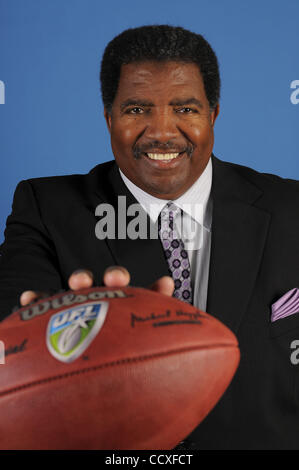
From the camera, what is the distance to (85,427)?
61cm

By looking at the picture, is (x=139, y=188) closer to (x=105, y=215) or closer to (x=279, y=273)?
(x=105, y=215)

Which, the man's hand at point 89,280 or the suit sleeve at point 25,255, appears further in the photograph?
the suit sleeve at point 25,255

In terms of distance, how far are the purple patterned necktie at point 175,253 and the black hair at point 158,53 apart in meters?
0.25

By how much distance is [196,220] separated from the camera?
1169 mm

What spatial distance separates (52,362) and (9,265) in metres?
0.47

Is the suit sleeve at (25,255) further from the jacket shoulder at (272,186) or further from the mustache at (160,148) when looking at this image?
the jacket shoulder at (272,186)

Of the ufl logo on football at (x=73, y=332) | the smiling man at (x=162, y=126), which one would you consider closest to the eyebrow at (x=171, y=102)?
the smiling man at (x=162, y=126)

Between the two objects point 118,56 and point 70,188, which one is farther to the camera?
point 70,188

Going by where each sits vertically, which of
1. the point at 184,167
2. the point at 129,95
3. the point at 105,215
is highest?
the point at 129,95

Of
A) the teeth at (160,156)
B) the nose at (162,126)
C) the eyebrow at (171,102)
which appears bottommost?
the teeth at (160,156)

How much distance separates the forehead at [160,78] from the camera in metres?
1.04
